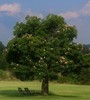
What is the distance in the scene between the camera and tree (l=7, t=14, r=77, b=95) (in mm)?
36156

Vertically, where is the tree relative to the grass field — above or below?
above

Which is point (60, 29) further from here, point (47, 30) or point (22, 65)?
point (22, 65)

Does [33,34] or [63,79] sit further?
[63,79]

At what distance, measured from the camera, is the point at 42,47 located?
3675 centimetres

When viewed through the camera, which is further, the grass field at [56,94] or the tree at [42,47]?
the tree at [42,47]

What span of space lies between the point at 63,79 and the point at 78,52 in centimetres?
2675

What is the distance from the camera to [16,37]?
38438 mm

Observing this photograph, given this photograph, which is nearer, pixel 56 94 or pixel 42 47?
pixel 42 47

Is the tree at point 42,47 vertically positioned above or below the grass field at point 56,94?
above

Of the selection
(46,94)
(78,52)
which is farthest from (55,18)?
(46,94)

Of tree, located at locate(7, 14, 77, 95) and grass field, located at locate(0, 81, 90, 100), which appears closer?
grass field, located at locate(0, 81, 90, 100)

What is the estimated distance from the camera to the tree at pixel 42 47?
3616 centimetres

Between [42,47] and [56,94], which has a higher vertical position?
[42,47]

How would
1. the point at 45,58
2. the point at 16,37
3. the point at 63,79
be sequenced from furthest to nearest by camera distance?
1. the point at 63,79
2. the point at 16,37
3. the point at 45,58
